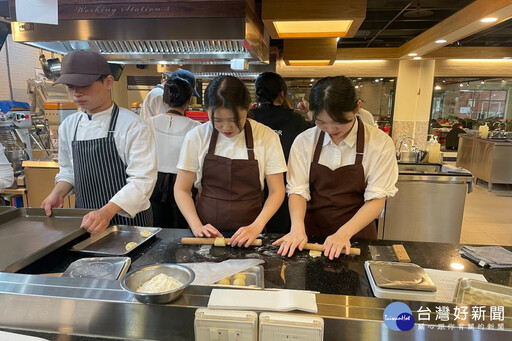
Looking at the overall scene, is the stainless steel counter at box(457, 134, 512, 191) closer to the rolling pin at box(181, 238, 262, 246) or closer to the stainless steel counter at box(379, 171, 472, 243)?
the stainless steel counter at box(379, 171, 472, 243)

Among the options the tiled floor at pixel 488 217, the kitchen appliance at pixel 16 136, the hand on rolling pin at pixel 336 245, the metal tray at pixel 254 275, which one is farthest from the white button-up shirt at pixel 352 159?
the tiled floor at pixel 488 217

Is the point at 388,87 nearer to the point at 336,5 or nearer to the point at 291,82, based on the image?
the point at 291,82

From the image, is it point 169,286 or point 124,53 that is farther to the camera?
point 124,53

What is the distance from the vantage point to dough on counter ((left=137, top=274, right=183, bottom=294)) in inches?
33.7

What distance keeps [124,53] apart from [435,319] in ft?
7.64

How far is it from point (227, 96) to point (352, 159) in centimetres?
66

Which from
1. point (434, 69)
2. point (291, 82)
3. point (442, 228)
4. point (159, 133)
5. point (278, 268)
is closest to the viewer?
point (278, 268)

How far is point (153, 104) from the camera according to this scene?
11.2 ft

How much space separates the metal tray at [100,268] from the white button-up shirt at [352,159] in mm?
809

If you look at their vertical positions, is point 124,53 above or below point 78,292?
above

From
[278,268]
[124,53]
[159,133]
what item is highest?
[124,53]

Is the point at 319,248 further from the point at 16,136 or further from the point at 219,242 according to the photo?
the point at 16,136

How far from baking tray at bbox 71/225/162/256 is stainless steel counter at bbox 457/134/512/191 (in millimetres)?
6813

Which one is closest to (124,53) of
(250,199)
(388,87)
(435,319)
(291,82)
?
(250,199)
